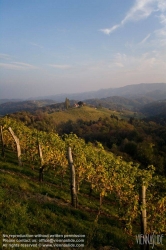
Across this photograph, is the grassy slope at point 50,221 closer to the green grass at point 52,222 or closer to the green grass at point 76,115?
the green grass at point 52,222

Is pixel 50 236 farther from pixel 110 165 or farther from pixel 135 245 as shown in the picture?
pixel 110 165

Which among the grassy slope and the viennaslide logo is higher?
the grassy slope

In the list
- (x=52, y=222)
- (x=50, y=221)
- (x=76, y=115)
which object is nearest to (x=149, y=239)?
(x=52, y=222)

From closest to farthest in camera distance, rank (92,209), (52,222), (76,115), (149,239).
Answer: (52,222)
(149,239)
(92,209)
(76,115)

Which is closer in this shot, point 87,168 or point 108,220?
point 108,220

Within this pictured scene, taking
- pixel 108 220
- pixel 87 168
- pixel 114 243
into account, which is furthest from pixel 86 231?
pixel 87 168

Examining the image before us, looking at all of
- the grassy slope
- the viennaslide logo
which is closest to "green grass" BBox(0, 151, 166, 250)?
the grassy slope

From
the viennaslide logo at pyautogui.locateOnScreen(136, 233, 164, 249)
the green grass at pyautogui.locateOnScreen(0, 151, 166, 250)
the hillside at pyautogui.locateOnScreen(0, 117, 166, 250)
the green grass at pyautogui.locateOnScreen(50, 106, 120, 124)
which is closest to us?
the green grass at pyautogui.locateOnScreen(0, 151, 166, 250)

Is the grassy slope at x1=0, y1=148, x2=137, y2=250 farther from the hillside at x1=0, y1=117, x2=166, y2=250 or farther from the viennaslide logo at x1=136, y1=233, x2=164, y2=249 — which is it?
the viennaslide logo at x1=136, y1=233, x2=164, y2=249

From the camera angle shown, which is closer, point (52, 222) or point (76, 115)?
point (52, 222)

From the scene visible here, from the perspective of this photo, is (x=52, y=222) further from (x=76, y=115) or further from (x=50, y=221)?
(x=76, y=115)

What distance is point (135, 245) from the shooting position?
10.3m

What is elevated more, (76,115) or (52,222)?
(52,222)

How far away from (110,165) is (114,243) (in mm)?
5848
